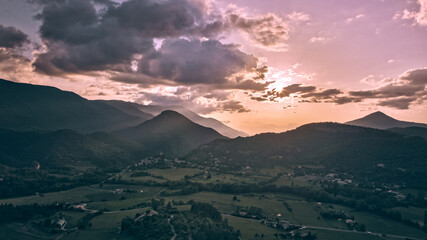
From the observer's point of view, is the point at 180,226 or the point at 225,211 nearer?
the point at 180,226

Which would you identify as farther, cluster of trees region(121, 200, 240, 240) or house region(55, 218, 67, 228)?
house region(55, 218, 67, 228)

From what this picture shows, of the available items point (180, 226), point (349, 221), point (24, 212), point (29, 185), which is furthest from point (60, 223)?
point (349, 221)

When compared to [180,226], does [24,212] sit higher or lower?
lower

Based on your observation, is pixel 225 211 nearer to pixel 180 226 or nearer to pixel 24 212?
pixel 180 226

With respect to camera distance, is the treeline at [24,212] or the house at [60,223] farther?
the treeline at [24,212]

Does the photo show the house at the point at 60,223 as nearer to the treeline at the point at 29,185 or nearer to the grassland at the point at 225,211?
the grassland at the point at 225,211

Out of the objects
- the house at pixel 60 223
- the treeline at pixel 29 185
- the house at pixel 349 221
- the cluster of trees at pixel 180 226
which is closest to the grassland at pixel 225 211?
the house at pixel 60 223

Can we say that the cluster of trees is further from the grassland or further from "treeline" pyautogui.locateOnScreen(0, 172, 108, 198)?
"treeline" pyautogui.locateOnScreen(0, 172, 108, 198)

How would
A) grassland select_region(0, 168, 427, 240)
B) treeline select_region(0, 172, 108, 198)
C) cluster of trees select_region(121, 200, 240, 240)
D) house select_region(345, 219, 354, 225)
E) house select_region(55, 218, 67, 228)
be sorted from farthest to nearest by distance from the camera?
treeline select_region(0, 172, 108, 198) < house select_region(345, 219, 354, 225) < house select_region(55, 218, 67, 228) < grassland select_region(0, 168, 427, 240) < cluster of trees select_region(121, 200, 240, 240)

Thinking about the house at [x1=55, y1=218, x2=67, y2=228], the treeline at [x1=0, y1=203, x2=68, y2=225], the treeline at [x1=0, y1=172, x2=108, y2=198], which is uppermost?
the treeline at [x1=0, y1=172, x2=108, y2=198]

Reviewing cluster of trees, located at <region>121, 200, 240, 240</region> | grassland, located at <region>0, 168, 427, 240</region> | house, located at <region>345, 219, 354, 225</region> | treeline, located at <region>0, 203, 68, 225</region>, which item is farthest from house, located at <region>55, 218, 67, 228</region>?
house, located at <region>345, 219, 354, 225</region>

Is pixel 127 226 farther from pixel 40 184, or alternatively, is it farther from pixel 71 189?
pixel 40 184
